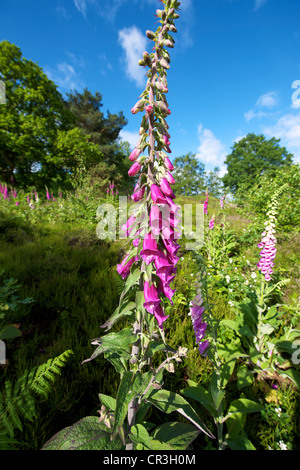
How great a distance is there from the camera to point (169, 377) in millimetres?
1991

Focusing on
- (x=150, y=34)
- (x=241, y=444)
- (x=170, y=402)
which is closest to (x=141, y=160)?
(x=150, y=34)

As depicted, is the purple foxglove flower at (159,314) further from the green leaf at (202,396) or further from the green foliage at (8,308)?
the green foliage at (8,308)

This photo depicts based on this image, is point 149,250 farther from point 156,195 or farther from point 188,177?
point 188,177

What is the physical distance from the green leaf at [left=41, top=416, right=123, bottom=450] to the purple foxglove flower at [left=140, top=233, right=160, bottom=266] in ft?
3.35

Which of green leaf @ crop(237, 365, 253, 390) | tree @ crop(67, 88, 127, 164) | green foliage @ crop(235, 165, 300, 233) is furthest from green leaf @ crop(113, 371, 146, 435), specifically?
tree @ crop(67, 88, 127, 164)

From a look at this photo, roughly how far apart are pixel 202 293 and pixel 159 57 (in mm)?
1672

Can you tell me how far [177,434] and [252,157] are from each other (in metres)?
51.7

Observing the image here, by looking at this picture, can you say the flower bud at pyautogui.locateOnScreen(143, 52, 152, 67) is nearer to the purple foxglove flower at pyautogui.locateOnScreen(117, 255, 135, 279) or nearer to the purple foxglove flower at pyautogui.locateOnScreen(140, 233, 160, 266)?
the purple foxglove flower at pyautogui.locateOnScreen(140, 233, 160, 266)

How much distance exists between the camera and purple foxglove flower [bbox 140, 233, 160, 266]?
106 centimetres

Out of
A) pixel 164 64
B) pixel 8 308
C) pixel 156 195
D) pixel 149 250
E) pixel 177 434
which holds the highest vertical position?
pixel 164 64

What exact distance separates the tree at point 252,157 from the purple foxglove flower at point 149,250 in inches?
1832

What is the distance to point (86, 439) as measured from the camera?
1026 mm

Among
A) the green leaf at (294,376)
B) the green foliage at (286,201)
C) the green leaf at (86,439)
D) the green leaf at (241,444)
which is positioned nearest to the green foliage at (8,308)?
the green leaf at (86,439)

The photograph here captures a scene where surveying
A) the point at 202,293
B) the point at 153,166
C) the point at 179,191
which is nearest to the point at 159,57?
the point at 153,166
